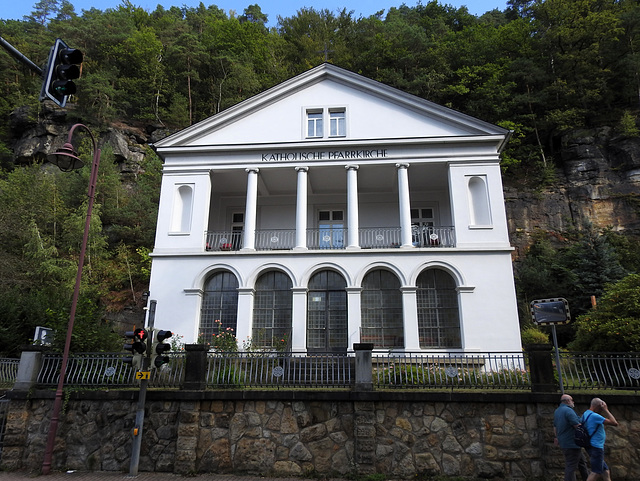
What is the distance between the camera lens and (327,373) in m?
9.88

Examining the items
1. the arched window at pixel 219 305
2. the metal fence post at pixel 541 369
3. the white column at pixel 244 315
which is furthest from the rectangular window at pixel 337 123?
the metal fence post at pixel 541 369

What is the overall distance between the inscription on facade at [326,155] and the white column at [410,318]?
6.14 meters

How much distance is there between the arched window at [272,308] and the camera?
17172 mm

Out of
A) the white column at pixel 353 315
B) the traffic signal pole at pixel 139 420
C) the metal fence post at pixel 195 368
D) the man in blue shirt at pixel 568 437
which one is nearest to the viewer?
the man in blue shirt at pixel 568 437

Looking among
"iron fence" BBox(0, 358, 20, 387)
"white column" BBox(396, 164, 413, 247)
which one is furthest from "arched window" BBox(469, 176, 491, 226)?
"iron fence" BBox(0, 358, 20, 387)

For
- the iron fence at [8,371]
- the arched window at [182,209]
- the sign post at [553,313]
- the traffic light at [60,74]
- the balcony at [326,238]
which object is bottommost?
the iron fence at [8,371]

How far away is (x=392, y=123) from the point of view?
19344 millimetres

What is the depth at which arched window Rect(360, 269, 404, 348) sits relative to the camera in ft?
55.3

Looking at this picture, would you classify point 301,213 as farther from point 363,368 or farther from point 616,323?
point 616,323

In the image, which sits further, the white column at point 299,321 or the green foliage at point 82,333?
the white column at point 299,321

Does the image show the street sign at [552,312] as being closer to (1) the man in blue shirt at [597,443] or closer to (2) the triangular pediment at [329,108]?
(1) the man in blue shirt at [597,443]

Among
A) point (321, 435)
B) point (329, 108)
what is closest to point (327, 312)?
point (321, 435)

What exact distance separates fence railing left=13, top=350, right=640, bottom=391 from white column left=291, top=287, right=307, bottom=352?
5978 millimetres

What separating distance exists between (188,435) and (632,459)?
891 centimetres
